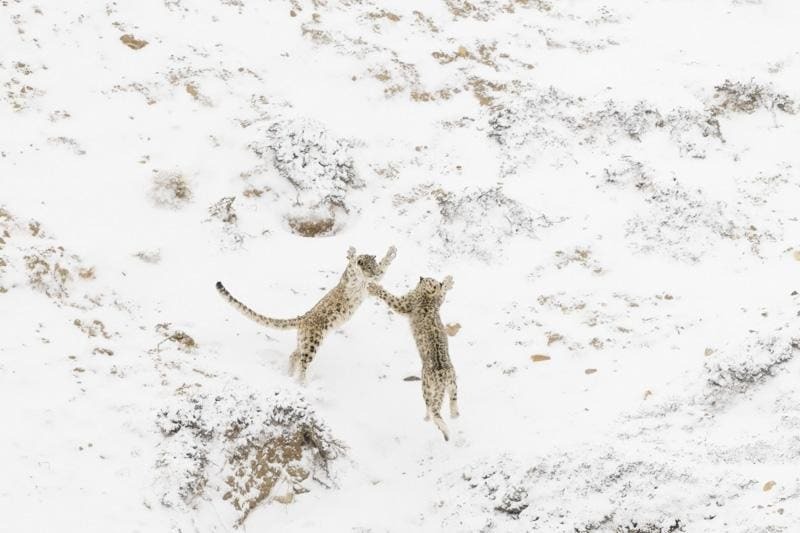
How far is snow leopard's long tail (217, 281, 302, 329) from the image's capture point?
1132 centimetres

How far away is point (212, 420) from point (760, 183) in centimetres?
1141

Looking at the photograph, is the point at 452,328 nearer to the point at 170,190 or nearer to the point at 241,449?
the point at 241,449

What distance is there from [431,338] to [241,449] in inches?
124

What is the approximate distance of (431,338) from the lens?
10.9 m

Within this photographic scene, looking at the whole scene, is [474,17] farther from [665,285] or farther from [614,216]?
[665,285]

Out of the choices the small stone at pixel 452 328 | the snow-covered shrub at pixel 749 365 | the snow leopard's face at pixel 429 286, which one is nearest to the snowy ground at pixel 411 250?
the snow-covered shrub at pixel 749 365

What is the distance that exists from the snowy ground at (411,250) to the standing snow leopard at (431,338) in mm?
645

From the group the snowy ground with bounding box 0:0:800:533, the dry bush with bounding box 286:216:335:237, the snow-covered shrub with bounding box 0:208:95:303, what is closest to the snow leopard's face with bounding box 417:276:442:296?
the snowy ground with bounding box 0:0:800:533

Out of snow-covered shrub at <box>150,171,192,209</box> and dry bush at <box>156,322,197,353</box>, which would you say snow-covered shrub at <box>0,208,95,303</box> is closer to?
dry bush at <box>156,322,197,353</box>

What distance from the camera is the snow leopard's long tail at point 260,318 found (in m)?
11.3

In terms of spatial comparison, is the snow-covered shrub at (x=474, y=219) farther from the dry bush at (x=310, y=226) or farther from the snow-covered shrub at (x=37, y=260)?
the snow-covered shrub at (x=37, y=260)

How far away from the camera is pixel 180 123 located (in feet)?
49.9

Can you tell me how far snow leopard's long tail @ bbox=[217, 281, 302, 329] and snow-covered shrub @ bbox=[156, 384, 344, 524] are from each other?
1385 millimetres

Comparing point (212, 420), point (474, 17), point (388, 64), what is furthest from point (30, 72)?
point (474, 17)
